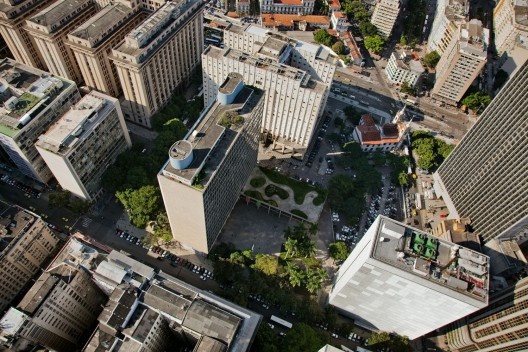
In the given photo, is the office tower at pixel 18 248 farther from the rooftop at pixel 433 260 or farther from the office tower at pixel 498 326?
the office tower at pixel 498 326

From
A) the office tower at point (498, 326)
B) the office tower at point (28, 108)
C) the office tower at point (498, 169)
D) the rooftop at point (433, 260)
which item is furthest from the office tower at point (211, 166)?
the office tower at point (498, 326)

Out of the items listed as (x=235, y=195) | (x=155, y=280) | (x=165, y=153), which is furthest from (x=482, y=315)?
(x=165, y=153)

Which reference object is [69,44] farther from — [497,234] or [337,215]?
[497,234]

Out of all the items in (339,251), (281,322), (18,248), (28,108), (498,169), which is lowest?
(281,322)

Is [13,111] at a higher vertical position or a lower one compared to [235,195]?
higher

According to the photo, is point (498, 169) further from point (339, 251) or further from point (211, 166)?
point (211, 166)

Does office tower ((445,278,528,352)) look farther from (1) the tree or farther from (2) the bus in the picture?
(2) the bus

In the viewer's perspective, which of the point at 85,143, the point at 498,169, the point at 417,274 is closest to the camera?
the point at 417,274

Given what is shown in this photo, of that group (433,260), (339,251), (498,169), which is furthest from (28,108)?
(498,169)
